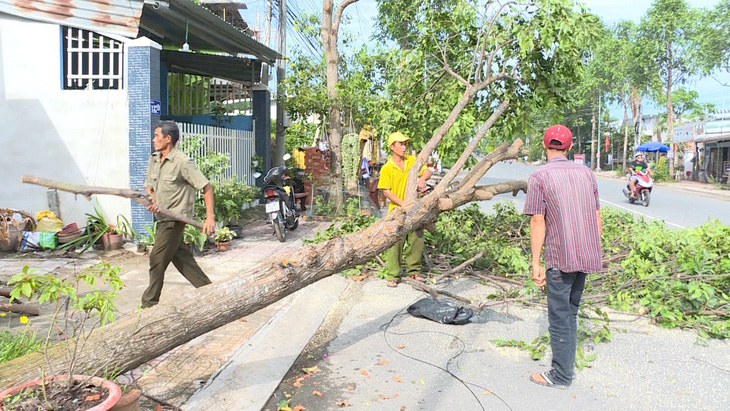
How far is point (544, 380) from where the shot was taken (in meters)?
3.78

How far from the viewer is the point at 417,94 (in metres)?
7.42

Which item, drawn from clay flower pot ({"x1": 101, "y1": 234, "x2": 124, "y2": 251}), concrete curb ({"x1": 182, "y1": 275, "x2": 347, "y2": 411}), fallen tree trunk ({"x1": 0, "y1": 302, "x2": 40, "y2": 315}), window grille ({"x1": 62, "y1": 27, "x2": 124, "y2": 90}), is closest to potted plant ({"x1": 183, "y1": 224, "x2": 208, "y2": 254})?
clay flower pot ({"x1": 101, "y1": 234, "x2": 124, "y2": 251})

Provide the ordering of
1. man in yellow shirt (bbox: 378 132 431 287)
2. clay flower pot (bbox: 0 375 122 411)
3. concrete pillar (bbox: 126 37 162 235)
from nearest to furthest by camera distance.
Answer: clay flower pot (bbox: 0 375 122 411) → man in yellow shirt (bbox: 378 132 431 287) → concrete pillar (bbox: 126 37 162 235)

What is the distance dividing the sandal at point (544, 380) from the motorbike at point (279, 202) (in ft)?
20.3

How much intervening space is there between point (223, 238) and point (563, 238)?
20.1 ft

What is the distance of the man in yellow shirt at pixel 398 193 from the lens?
20.9 ft

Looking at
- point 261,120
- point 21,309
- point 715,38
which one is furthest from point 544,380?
point 715,38

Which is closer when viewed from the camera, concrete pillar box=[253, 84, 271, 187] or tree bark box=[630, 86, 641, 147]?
concrete pillar box=[253, 84, 271, 187]

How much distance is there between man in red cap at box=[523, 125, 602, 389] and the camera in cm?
367

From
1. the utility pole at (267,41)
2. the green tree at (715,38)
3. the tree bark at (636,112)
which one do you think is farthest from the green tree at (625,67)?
the utility pole at (267,41)

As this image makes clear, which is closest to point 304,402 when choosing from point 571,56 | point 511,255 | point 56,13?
point 511,255

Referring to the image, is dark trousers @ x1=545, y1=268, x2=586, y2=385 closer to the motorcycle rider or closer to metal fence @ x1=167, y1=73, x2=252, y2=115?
metal fence @ x1=167, y1=73, x2=252, y2=115

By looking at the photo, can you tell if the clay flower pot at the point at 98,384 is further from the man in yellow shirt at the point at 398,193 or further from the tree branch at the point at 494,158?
the man in yellow shirt at the point at 398,193

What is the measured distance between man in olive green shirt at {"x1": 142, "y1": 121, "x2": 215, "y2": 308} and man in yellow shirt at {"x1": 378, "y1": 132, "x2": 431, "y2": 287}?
7.41 feet
